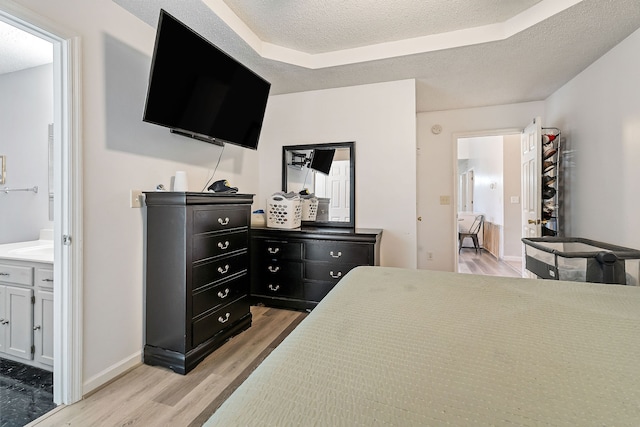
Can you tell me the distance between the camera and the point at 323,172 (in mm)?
3295

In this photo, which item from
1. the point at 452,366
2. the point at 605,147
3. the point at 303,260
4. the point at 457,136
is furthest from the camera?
the point at 457,136

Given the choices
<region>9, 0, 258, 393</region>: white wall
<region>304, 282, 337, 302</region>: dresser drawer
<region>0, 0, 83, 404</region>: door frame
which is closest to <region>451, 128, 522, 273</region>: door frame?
<region>304, 282, 337, 302</region>: dresser drawer

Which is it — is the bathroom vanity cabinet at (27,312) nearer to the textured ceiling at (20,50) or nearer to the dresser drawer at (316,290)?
the textured ceiling at (20,50)

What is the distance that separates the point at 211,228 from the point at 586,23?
300cm

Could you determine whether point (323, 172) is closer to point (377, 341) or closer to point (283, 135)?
point (283, 135)

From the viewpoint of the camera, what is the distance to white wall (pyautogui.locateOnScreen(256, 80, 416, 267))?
118 inches

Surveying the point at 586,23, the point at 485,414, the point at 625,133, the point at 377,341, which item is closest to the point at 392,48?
the point at 586,23

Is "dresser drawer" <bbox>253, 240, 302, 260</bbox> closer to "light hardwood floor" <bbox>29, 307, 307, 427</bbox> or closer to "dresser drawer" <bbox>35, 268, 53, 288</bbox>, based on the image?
"light hardwood floor" <bbox>29, 307, 307, 427</bbox>

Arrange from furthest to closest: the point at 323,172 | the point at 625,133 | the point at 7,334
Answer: the point at 323,172
the point at 625,133
the point at 7,334

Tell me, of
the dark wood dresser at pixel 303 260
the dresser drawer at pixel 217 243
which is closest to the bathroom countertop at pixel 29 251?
the dresser drawer at pixel 217 243

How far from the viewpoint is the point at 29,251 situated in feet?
6.79

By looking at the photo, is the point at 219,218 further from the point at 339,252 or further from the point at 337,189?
the point at 337,189

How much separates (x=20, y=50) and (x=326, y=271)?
2.90m

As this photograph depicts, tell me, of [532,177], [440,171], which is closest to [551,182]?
[532,177]
